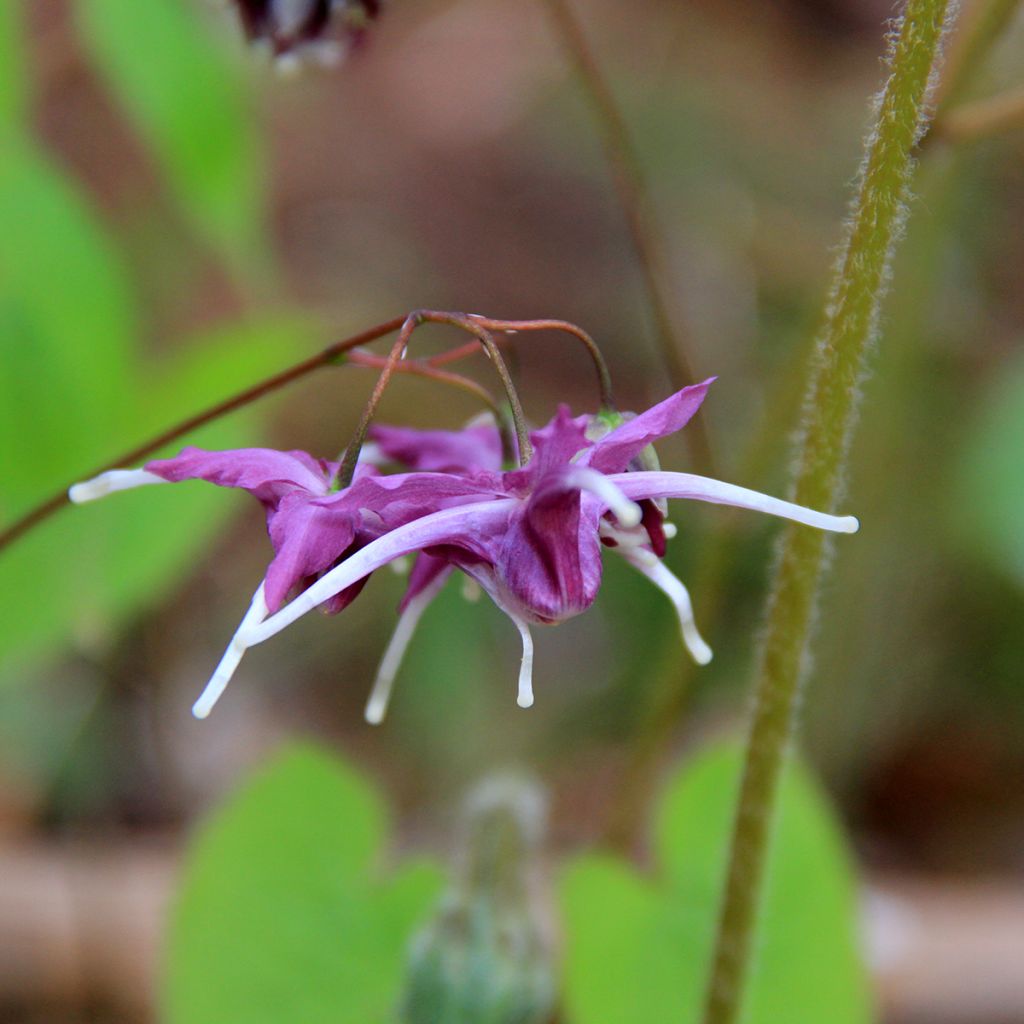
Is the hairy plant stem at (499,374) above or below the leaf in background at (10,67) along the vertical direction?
below

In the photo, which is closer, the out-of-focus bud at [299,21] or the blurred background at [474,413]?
the out-of-focus bud at [299,21]

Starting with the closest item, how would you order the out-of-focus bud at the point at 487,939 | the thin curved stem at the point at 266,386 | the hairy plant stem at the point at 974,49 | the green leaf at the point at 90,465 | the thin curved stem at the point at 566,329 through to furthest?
the thin curved stem at the point at 566,329 < the thin curved stem at the point at 266,386 < the out-of-focus bud at the point at 487,939 < the hairy plant stem at the point at 974,49 < the green leaf at the point at 90,465

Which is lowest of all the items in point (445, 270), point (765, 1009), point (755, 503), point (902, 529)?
point (765, 1009)

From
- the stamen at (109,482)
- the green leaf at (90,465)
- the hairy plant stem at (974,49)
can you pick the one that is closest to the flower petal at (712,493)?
the stamen at (109,482)

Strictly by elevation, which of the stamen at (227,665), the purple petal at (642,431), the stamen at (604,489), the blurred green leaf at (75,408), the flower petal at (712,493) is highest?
the blurred green leaf at (75,408)

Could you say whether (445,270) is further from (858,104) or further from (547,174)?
(858,104)

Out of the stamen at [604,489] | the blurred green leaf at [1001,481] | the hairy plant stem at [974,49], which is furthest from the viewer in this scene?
the blurred green leaf at [1001,481]

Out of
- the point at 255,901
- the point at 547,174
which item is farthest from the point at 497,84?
the point at 255,901

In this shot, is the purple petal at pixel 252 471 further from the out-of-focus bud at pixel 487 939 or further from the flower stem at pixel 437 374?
the out-of-focus bud at pixel 487 939
